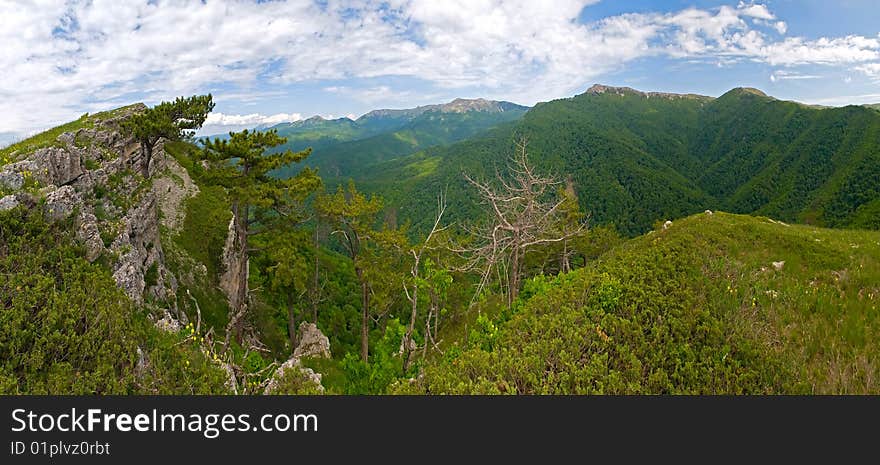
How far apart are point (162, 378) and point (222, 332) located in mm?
11743

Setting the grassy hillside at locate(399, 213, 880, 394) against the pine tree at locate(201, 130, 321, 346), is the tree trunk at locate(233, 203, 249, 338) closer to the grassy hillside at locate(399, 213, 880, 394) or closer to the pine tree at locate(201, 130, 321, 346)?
the pine tree at locate(201, 130, 321, 346)

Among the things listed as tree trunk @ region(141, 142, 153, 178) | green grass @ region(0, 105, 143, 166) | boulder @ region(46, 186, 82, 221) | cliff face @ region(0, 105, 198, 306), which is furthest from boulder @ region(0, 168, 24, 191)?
tree trunk @ region(141, 142, 153, 178)

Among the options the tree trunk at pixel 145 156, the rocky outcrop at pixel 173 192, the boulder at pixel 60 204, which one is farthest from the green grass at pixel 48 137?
the rocky outcrop at pixel 173 192

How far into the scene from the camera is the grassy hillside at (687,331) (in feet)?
19.8

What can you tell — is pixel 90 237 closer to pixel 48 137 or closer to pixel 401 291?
pixel 48 137

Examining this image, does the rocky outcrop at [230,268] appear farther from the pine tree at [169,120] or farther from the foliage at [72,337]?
the foliage at [72,337]

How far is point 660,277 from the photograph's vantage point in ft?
31.6

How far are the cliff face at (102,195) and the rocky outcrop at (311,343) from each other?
7008mm

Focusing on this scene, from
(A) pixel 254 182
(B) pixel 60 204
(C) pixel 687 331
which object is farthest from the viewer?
(A) pixel 254 182

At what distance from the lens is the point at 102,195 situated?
41.0ft

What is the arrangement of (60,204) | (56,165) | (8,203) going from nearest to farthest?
(8,203) → (60,204) → (56,165)

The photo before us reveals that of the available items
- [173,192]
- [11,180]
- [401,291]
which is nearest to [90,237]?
[11,180]

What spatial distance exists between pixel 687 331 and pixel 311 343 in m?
18.7

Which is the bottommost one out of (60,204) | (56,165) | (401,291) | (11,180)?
(401,291)
